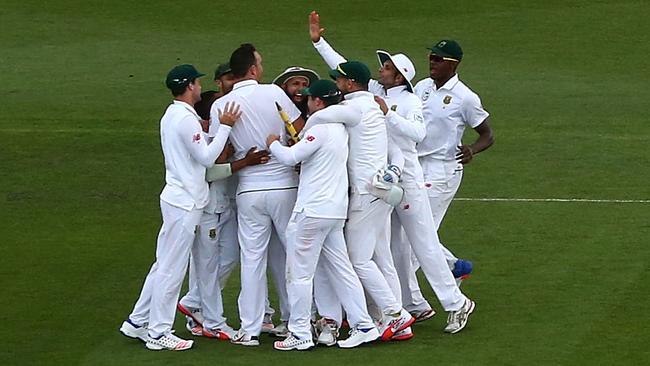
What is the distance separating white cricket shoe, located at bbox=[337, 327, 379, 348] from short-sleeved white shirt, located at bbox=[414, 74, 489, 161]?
5.87 feet

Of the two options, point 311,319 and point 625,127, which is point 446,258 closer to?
point 311,319

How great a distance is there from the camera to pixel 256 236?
11023mm

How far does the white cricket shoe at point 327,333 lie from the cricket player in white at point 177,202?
1.01 meters

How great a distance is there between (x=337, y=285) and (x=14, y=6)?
54.3 feet

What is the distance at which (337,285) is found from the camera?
35.9 feet

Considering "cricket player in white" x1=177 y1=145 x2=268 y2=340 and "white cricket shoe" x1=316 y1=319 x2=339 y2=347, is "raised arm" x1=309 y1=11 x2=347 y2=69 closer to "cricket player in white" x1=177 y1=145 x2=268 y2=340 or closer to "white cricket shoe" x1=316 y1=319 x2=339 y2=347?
"cricket player in white" x1=177 y1=145 x2=268 y2=340

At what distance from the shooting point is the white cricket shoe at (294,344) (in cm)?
1088

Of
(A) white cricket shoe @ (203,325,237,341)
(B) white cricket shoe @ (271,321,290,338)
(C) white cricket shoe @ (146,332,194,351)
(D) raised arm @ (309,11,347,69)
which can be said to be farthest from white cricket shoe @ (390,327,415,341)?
(D) raised arm @ (309,11,347,69)

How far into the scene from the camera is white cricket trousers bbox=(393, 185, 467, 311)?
1130 cm

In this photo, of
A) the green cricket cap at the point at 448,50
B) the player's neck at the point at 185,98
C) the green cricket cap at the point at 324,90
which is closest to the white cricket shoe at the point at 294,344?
the green cricket cap at the point at 324,90

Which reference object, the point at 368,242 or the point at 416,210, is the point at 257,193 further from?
the point at 416,210

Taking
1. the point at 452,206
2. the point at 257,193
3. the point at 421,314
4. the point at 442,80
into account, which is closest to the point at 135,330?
the point at 257,193

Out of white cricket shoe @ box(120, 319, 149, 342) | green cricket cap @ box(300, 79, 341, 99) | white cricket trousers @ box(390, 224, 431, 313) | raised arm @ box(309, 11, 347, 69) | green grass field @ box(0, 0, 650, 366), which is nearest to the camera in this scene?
green cricket cap @ box(300, 79, 341, 99)

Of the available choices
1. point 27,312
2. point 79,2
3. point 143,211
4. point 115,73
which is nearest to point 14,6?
point 79,2
